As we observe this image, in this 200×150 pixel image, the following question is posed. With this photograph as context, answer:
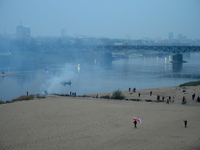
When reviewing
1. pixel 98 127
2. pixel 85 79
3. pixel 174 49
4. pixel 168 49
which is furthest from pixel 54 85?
pixel 174 49

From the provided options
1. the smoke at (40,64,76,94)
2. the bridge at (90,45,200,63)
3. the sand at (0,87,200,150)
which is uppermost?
the bridge at (90,45,200,63)

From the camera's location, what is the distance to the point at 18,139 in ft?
18.4

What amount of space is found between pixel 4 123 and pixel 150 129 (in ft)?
14.1

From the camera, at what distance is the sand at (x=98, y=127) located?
521 cm

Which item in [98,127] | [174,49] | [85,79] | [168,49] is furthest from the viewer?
[168,49]

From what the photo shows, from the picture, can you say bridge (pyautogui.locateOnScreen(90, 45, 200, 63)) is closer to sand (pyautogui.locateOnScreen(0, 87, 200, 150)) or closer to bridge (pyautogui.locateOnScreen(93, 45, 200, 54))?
bridge (pyautogui.locateOnScreen(93, 45, 200, 54))

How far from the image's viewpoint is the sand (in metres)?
5.21

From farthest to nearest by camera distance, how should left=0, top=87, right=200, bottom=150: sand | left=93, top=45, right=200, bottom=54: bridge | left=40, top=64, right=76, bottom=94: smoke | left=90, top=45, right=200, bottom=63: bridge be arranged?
left=93, top=45, right=200, bottom=54: bridge, left=90, top=45, right=200, bottom=63: bridge, left=40, top=64, right=76, bottom=94: smoke, left=0, top=87, right=200, bottom=150: sand

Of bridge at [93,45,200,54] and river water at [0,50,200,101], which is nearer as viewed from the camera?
river water at [0,50,200,101]

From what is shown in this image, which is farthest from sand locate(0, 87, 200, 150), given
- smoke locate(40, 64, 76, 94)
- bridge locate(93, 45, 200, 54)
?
bridge locate(93, 45, 200, 54)

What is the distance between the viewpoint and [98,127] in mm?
6363

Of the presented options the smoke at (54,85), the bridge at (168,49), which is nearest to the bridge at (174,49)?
the bridge at (168,49)

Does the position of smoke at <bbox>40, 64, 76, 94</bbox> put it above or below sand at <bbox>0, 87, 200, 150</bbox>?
below

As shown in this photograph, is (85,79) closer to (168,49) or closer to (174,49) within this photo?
(168,49)
